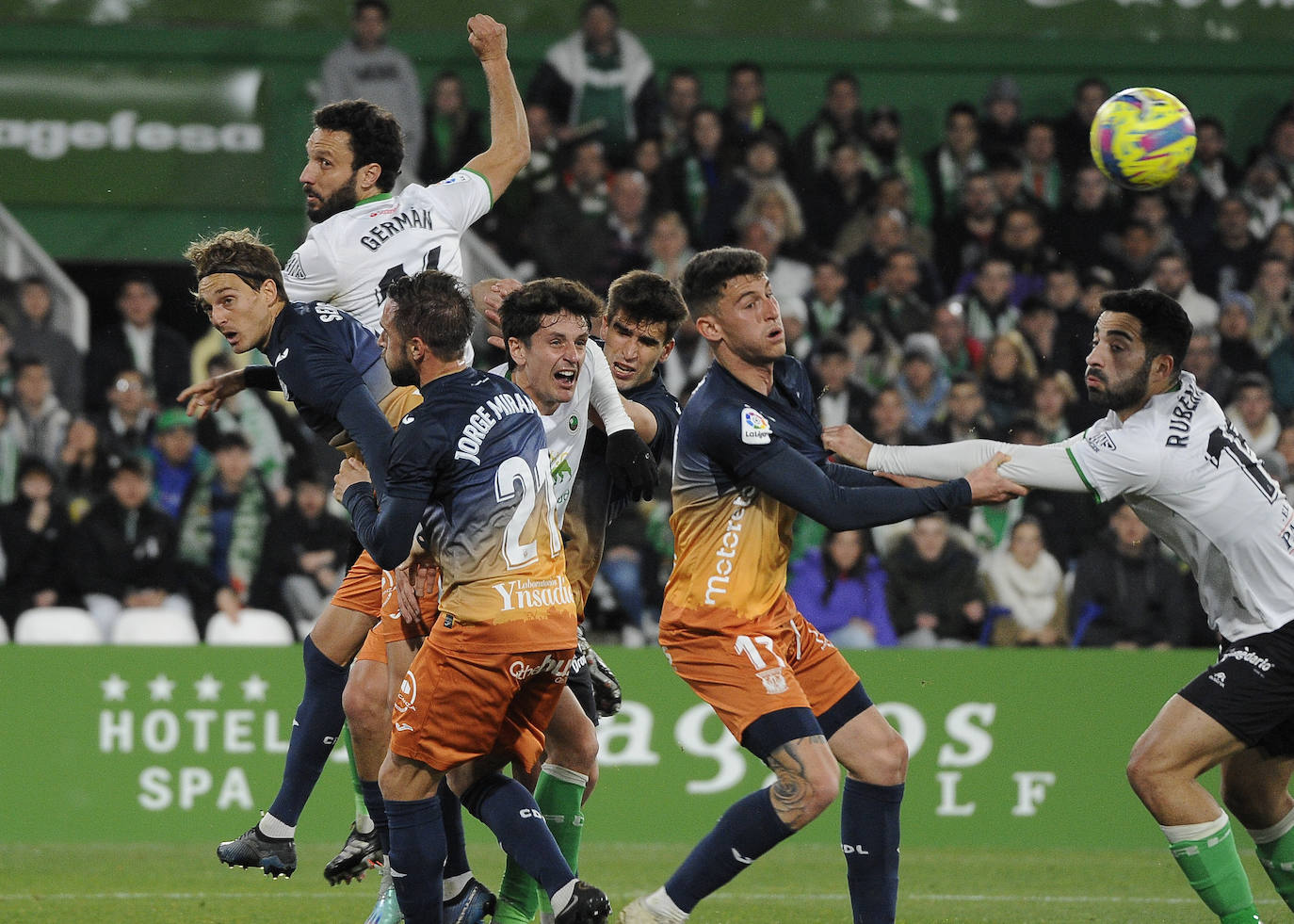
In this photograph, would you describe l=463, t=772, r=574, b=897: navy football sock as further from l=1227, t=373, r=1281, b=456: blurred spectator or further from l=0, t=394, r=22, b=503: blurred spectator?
l=1227, t=373, r=1281, b=456: blurred spectator

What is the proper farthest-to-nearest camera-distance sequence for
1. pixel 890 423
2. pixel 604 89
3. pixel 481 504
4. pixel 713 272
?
pixel 604 89 → pixel 890 423 → pixel 713 272 → pixel 481 504

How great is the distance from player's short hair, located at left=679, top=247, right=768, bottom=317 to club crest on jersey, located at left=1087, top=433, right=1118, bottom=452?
4.63 ft

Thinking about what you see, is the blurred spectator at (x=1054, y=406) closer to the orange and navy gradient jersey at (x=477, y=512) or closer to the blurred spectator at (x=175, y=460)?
the blurred spectator at (x=175, y=460)

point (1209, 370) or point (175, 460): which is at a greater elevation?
point (1209, 370)

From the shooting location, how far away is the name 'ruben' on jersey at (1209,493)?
21.1 ft

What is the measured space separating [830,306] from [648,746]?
429 cm

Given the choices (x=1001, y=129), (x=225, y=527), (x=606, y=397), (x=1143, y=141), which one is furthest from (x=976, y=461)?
(x=1001, y=129)

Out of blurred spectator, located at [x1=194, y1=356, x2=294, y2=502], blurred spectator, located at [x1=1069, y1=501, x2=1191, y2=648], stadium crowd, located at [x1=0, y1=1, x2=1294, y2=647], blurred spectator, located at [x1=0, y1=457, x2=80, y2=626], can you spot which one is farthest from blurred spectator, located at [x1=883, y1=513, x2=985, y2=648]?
blurred spectator, located at [x1=0, y1=457, x2=80, y2=626]

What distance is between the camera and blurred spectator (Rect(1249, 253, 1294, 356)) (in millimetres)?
13812

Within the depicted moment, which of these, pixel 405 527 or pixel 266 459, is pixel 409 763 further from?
pixel 266 459

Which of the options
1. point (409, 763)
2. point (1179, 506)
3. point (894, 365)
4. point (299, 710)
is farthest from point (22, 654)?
point (1179, 506)

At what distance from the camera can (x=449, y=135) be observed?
14.4m

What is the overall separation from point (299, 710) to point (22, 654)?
4.21m

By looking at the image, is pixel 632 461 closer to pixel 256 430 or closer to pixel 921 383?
pixel 256 430
